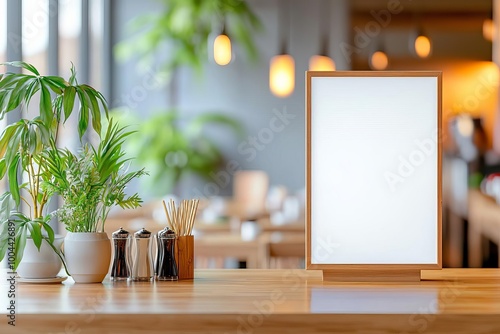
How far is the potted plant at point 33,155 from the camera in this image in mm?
1777

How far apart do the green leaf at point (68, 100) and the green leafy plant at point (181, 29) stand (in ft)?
21.8

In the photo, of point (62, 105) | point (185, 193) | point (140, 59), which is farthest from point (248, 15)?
point (62, 105)

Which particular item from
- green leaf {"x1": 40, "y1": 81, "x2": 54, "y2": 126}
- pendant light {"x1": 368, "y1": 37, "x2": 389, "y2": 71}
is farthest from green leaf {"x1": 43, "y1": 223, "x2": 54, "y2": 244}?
pendant light {"x1": 368, "y1": 37, "x2": 389, "y2": 71}

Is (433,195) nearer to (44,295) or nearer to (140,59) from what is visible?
(44,295)

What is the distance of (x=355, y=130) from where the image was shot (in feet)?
→ 6.17

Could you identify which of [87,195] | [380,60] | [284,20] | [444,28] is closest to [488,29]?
[444,28]

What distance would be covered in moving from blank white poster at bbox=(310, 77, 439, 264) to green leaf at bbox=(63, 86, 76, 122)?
54 cm

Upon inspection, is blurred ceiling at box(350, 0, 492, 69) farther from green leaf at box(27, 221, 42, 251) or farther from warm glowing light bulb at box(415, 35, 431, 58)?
green leaf at box(27, 221, 42, 251)

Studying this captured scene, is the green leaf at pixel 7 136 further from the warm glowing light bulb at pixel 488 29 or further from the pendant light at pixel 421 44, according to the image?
the warm glowing light bulb at pixel 488 29

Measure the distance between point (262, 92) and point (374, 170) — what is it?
7.60 metres

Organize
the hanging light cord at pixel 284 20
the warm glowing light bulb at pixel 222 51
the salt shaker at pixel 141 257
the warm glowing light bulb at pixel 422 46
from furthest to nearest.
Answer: the hanging light cord at pixel 284 20, the warm glowing light bulb at pixel 422 46, the warm glowing light bulb at pixel 222 51, the salt shaker at pixel 141 257

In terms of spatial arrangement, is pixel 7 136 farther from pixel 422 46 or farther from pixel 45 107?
pixel 422 46

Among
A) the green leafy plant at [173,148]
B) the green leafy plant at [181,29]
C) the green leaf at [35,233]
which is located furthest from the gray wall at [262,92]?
the green leaf at [35,233]

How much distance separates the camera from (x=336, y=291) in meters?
1.71
